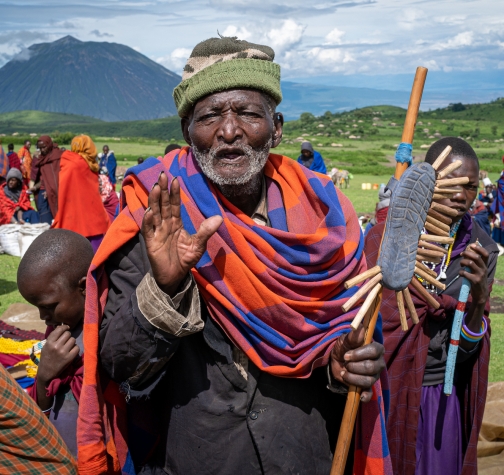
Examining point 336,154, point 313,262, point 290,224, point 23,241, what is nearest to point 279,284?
point 313,262

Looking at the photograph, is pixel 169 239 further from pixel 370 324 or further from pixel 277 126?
pixel 277 126

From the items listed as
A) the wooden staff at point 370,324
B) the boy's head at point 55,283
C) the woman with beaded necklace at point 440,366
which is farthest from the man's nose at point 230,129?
the woman with beaded necklace at point 440,366

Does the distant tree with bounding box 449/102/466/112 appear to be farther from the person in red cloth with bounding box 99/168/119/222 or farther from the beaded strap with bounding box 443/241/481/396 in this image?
the beaded strap with bounding box 443/241/481/396

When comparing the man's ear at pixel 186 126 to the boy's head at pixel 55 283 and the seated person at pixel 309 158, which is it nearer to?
the boy's head at pixel 55 283

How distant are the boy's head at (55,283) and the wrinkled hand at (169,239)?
0.92 meters

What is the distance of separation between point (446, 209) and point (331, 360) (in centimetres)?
65

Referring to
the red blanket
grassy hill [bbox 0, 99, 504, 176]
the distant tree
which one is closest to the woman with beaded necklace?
the red blanket

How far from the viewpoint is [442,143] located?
352cm

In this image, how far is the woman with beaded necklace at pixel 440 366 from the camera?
3217 mm

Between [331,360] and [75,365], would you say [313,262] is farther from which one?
[75,365]

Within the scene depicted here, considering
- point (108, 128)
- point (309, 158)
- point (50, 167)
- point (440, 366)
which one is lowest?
point (440, 366)

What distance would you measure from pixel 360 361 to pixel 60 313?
1332 mm

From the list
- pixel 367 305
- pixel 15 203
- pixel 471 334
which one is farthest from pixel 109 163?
pixel 367 305

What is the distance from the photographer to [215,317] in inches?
82.0
